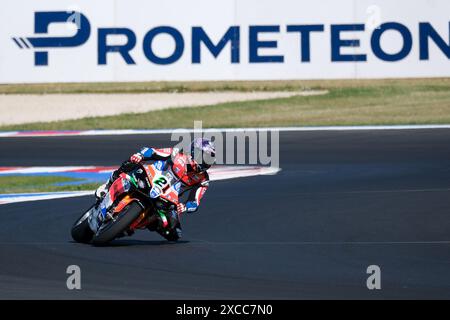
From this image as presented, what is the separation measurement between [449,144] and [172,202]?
38.8ft

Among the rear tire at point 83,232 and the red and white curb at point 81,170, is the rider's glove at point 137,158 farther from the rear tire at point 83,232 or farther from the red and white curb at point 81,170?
the red and white curb at point 81,170

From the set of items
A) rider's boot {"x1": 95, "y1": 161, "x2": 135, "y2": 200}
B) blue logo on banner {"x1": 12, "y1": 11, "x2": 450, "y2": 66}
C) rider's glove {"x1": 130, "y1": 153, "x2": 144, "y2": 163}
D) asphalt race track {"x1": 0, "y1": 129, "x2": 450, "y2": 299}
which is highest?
blue logo on banner {"x1": 12, "y1": 11, "x2": 450, "y2": 66}

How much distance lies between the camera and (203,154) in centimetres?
1188

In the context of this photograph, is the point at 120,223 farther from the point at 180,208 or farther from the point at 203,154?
the point at 203,154

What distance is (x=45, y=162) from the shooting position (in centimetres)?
2159

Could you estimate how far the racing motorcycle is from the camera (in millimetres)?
11781

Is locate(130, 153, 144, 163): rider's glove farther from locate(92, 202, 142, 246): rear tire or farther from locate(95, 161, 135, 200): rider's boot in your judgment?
Result: locate(92, 202, 142, 246): rear tire

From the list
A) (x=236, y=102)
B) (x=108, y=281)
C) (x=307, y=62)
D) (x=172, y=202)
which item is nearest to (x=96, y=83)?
(x=236, y=102)

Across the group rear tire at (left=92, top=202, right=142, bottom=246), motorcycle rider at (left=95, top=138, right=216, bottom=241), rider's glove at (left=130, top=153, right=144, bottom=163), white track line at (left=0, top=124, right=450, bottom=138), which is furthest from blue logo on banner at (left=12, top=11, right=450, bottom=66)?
rear tire at (left=92, top=202, right=142, bottom=246)

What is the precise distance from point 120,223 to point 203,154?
1.14 metres

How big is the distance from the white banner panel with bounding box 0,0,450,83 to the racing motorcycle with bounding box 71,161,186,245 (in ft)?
58.1

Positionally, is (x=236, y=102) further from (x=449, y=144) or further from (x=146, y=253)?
(x=146, y=253)

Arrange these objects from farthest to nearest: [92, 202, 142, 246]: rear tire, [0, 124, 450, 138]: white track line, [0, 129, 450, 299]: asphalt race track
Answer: [0, 124, 450, 138]: white track line, [92, 202, 142, 246]: rear tire, [0, 129, 450, 299]: asphalt race track

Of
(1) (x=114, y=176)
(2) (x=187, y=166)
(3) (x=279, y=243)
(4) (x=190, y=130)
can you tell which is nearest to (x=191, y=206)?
(2) (x=187, y=166)
